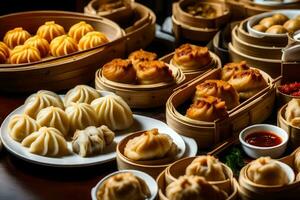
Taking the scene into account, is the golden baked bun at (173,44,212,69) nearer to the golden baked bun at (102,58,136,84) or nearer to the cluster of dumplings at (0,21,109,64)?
the golden baked bun at (102,58,136,84)

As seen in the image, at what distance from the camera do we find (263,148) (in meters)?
3.05

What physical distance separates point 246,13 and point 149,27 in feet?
2.75

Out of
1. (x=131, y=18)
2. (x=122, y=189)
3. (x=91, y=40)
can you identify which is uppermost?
(x=122, y=189)

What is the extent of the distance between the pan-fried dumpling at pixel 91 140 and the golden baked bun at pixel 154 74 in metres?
0.60

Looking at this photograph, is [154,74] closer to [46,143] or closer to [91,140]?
[91,140]

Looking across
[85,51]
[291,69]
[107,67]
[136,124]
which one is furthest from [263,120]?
[85,51]

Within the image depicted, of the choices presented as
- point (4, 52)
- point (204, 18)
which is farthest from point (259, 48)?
point (4, 52)

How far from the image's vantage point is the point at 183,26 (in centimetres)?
469

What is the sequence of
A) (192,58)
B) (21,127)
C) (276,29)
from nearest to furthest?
(21,127) → (192,58) → (276,29)

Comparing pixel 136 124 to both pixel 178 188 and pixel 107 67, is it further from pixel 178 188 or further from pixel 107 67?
pixel 178 188

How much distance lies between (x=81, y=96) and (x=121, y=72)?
322 millimetres

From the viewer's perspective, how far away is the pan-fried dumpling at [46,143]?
3164 millimetres

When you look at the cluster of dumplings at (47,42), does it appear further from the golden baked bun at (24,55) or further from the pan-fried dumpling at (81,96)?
the pan-fried dumpling at (81,96)

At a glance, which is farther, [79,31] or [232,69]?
[79,31]
